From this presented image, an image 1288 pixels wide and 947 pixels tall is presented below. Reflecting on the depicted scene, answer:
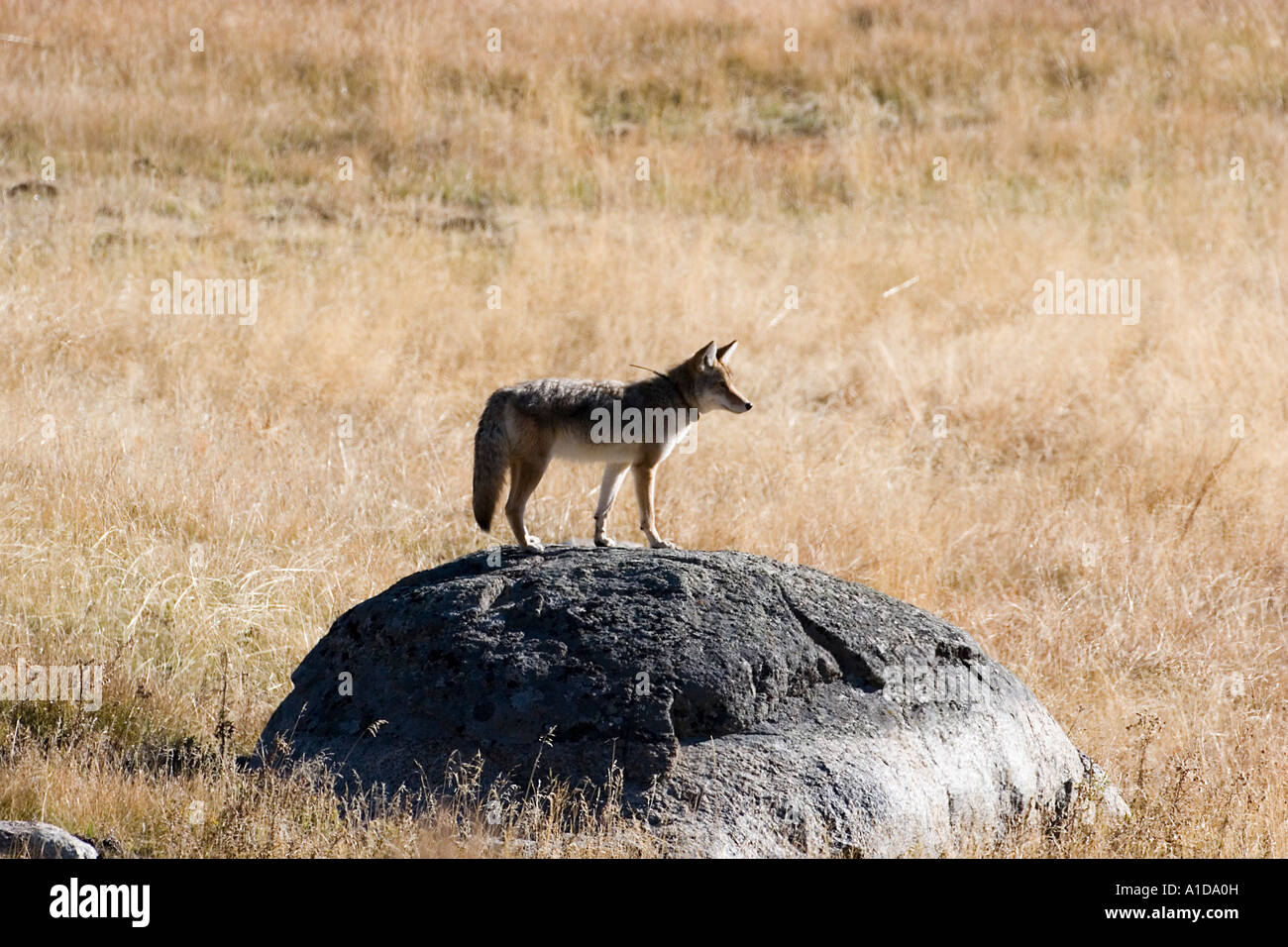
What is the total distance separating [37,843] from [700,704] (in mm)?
2485

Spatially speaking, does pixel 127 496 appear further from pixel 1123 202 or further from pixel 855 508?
pixel 1123 202

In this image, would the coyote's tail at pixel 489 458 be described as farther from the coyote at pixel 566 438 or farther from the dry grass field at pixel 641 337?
the dry grass field at pixel 641 337

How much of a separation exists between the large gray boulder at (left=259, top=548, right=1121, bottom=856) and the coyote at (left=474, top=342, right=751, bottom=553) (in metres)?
0.50

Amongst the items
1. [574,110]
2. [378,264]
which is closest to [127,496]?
[378,264]

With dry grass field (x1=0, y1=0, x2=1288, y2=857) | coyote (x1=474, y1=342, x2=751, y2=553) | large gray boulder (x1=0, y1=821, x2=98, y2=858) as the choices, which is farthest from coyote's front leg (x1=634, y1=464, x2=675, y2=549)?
large gray boulder (x1=0, y1=821, x2=98, y2=858)

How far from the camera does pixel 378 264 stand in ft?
52.9

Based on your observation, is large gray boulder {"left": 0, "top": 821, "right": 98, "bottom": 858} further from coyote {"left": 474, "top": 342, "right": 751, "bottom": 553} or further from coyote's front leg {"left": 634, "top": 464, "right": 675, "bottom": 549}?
coyote's front leg {"left": 634, "top": 464, "right": 675, "bottom": 549}

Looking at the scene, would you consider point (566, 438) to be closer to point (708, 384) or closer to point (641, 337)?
point (708, 384)

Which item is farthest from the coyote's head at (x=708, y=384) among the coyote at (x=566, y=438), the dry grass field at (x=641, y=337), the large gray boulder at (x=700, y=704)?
the dry grass field at (x=641, y=337)

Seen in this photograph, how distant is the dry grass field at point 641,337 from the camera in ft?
26.0

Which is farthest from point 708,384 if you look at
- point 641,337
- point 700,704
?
point 641,337

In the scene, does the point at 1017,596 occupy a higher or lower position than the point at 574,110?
lower

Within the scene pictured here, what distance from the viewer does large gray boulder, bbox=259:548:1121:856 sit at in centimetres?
538
